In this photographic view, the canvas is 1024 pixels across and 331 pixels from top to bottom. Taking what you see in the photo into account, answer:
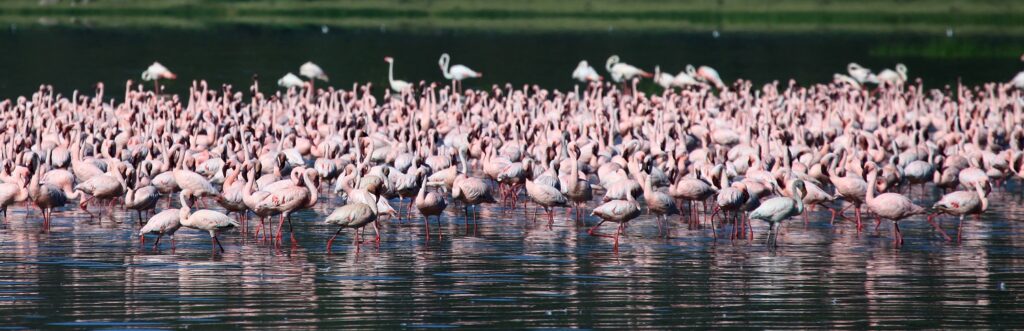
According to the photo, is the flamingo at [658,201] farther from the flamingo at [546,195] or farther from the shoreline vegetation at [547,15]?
the shoreline vegetation at [547,15]

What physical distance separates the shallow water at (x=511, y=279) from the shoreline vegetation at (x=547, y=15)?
50.8 meters

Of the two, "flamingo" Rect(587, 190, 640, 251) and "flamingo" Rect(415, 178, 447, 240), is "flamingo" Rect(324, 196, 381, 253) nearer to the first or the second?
"flamingo" Rect(415, 178, 447, 240)

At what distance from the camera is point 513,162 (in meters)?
23.9

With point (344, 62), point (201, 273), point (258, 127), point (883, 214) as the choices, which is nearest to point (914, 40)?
point (344, 62)

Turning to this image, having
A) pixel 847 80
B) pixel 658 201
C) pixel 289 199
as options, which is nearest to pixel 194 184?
pixel 289 199

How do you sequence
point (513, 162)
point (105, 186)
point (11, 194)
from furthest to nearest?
point (513, 162) < point (105, 186) < point (11, 194)

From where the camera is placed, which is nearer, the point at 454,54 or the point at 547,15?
the point at 454,54

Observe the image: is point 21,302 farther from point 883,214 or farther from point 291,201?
point 883,214

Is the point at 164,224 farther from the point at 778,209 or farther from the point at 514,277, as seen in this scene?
the point at 778,209

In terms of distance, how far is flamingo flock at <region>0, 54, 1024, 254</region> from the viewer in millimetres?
18672

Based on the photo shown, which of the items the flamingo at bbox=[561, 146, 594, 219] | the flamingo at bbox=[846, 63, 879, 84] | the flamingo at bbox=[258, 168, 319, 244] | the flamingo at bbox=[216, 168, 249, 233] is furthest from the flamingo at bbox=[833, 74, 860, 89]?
the flamingo at bbox=[258, 168, 319, 244]

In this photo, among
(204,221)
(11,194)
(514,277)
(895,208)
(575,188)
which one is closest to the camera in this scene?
(514,277)

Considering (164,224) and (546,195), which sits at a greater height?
(546,195)

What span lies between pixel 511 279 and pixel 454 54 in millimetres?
40258
